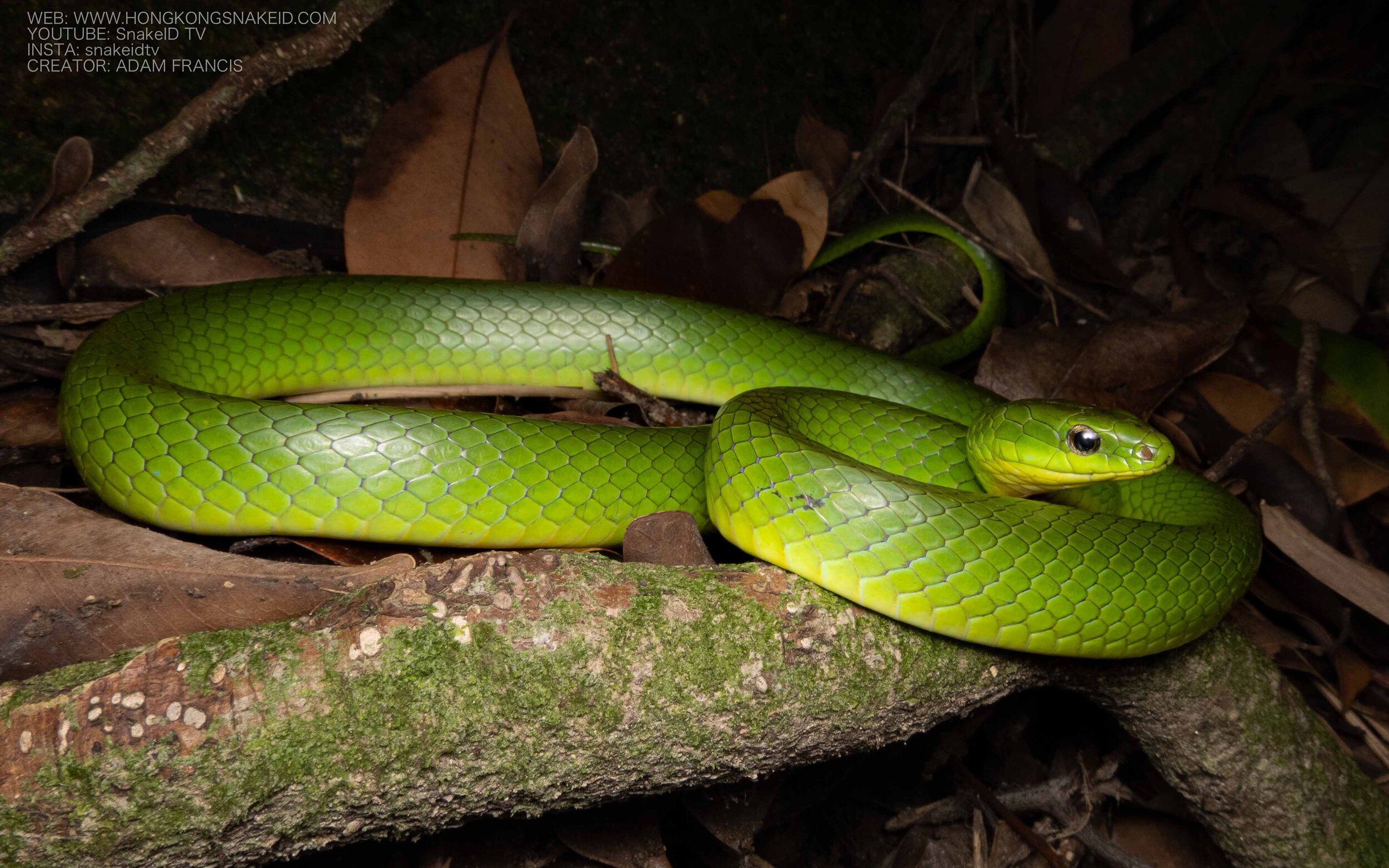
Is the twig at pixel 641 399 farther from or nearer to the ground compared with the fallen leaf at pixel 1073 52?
nearer to the ground

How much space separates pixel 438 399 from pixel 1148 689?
8.16 ft

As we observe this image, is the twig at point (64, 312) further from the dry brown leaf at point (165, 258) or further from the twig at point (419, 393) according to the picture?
the twig at point (419, 393)

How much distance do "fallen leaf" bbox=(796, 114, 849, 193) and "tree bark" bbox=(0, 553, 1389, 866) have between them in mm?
2712

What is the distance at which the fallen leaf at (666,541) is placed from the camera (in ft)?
7.16

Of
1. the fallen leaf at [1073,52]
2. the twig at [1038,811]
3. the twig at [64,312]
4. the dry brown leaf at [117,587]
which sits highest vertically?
the fallen leaf at [1073,52]

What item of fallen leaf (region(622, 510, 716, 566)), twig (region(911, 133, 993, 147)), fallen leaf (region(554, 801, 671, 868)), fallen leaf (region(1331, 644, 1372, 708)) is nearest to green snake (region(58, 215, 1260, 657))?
fallen leaf (region(622, 510, 716, 566))

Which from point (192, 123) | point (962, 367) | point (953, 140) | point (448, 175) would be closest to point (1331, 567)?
point (962, 367)

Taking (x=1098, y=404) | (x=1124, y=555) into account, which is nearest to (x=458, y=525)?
(x=1124, y=555)

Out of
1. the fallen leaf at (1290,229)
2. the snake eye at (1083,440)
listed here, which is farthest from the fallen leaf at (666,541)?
the fallen leaf at (1290,229)

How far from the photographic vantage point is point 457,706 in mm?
1682

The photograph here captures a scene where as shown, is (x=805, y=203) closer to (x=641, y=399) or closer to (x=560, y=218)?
(x=560, y=218)

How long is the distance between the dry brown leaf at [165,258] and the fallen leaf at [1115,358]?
9.78 ft

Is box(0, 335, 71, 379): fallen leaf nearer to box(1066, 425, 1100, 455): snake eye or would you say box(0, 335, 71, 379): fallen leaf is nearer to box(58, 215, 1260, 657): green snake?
box(58, 215, 1260, 657): green snake

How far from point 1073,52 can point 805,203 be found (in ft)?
7.80
